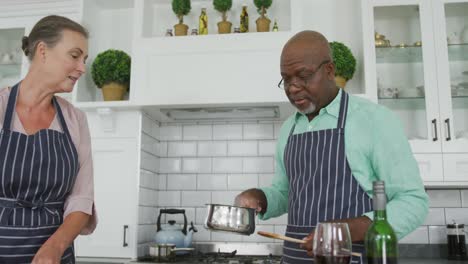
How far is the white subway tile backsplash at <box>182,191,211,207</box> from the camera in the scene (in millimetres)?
3238

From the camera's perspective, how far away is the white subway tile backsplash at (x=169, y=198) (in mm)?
3281

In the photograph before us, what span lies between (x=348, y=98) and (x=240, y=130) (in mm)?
1685

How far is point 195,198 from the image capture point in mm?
3254

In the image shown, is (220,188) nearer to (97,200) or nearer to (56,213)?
(97,200)

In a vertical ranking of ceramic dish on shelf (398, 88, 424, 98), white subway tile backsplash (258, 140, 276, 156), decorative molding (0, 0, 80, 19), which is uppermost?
decorative molding (0, 0, 80, 19)

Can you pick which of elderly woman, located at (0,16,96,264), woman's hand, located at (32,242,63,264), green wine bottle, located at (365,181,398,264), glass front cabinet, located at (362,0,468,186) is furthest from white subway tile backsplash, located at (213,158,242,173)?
green wine bottle, located at (365,181,398,264)

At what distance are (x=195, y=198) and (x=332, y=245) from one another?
2.43 metres

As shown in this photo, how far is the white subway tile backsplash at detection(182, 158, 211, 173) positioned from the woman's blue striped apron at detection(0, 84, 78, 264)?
5.71 ft

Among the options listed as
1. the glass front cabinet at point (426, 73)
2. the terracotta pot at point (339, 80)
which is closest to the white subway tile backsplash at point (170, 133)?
the terracotta pot at point (339, 80)

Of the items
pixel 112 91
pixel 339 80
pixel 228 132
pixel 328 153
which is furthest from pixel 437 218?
pixel 112 91

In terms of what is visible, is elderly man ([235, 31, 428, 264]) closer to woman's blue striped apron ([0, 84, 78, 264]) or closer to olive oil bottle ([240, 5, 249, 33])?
woman's blue striped apron ([0, 84, 78, 264])

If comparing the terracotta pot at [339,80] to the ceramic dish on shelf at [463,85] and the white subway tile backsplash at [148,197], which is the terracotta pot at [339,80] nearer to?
the ceramic dish on shelf at [463,85]

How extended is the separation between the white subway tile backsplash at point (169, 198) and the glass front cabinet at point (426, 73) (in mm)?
1483

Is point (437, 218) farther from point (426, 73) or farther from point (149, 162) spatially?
point (149, 162)
